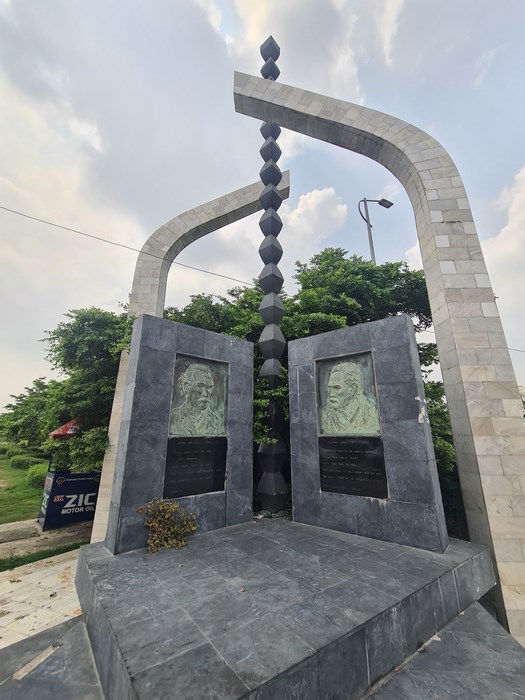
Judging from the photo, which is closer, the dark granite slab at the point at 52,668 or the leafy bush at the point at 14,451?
the dark granite slab at the point at 52,668

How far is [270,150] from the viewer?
11.0 m

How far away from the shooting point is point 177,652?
2.72 metres

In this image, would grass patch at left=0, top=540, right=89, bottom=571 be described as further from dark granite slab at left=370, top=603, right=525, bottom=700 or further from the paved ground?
dark granite slab at left=370, top=603, right=525, bottom=700

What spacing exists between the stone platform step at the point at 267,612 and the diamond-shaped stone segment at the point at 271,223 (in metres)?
9.27

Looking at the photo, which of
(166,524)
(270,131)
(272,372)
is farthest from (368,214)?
(166,524)

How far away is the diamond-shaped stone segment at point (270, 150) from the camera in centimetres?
1102

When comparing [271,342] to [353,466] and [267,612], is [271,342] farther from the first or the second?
[267,612]

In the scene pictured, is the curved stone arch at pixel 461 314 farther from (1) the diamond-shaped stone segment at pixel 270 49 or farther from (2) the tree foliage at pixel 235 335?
(1) the diamond-shaped stone segment at pixel 270 49

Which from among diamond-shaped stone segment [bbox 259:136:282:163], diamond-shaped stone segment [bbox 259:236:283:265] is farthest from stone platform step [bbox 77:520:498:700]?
diamond-shaped stone segment [bbox 259:136:282:163]

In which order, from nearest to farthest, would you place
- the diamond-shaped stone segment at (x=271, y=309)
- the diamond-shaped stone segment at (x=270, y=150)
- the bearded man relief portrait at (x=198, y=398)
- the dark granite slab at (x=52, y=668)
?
the dark granite slab at (x=52, y=668) < the bearded man relief portrait at (x=198, y=398) < the diamond-shaped stone segment at (x=271, y=309) < the diamond-shaped stone segment at (x=270, y=150)

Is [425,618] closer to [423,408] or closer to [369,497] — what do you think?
[369,497]

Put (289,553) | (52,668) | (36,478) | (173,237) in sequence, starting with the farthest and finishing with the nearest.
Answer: (36,478)
(173,237)
(289,553)
(52,668)

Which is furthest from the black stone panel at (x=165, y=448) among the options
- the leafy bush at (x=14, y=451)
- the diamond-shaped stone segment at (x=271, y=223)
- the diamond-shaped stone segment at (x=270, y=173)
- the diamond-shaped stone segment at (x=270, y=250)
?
the leafy bush at (x=14, y=451)

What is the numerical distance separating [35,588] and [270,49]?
64.6 feet
